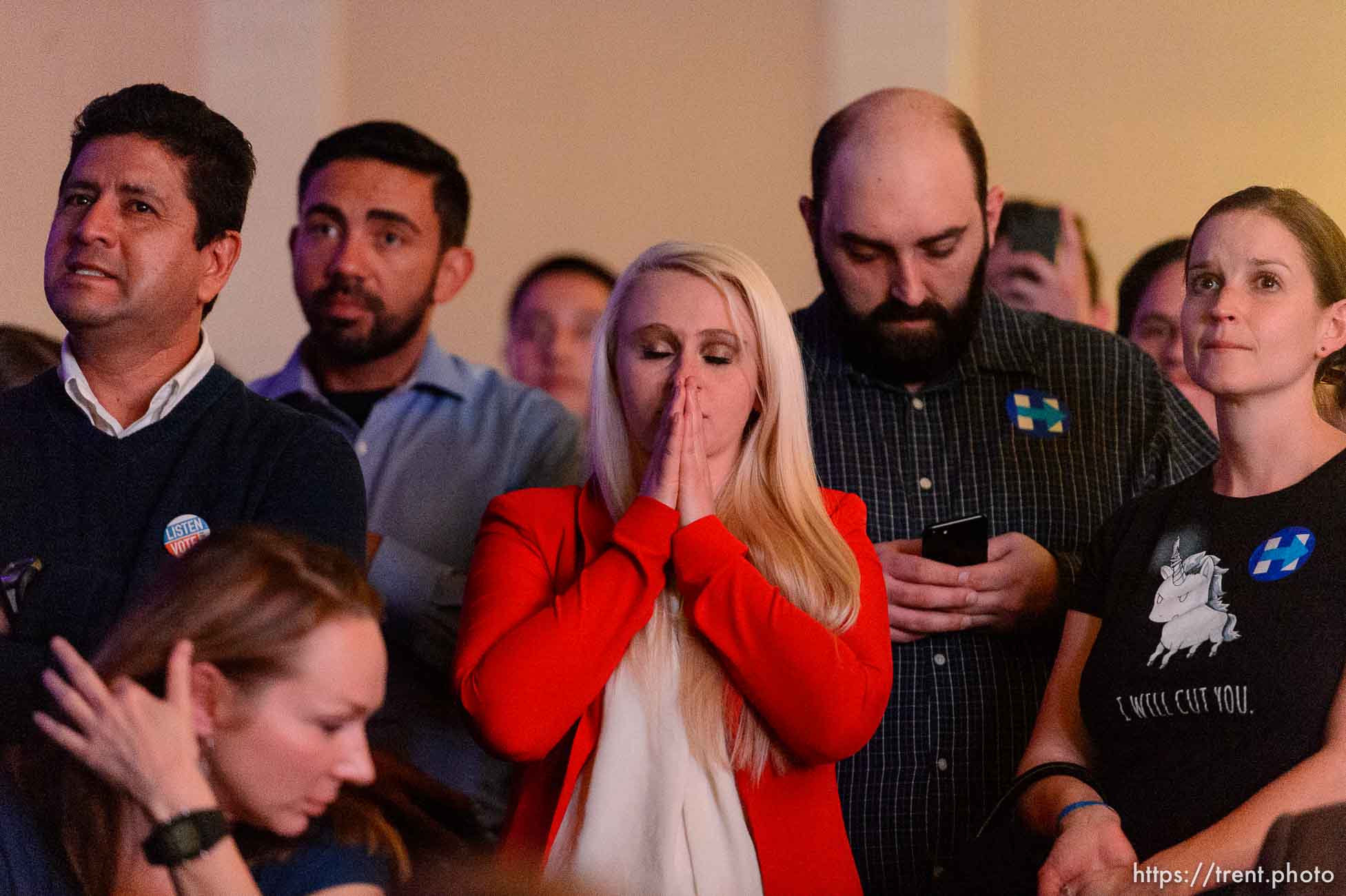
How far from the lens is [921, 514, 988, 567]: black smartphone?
242 centimetres

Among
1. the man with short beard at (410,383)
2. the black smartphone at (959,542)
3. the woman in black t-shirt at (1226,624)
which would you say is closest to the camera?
the woman in black t-shirt at (1226,624)

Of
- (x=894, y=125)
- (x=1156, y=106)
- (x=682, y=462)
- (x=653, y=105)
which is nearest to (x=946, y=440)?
(x=894, y=125)

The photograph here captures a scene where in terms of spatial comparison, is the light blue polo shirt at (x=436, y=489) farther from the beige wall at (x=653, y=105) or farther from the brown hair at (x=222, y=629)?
the beige wall at (x=653, y=105)

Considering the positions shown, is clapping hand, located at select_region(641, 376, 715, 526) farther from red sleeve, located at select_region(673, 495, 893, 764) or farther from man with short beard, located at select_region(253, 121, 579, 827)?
man with short beard, located at select_region(253, 121, 579, 827)

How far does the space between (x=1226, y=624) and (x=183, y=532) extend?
141 cm

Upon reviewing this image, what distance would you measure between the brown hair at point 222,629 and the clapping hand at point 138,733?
Result: 41 mm

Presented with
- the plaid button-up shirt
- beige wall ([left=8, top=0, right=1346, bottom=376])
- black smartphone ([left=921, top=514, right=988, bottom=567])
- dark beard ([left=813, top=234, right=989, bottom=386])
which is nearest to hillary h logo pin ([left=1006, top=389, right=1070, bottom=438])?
the plaid button-up shirt

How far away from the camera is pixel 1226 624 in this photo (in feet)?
6.35

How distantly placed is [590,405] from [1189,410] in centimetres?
118

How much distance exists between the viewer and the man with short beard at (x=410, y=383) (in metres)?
2.90

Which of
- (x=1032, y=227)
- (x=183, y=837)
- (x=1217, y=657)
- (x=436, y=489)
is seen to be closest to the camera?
(x=183, y=837)

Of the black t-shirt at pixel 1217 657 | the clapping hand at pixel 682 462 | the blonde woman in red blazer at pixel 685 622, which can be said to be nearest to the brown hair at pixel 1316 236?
the black t-shirt at pixel 1217 657

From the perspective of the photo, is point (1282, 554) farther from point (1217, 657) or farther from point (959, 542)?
point (959, 542)

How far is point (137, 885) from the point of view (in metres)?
1.74
